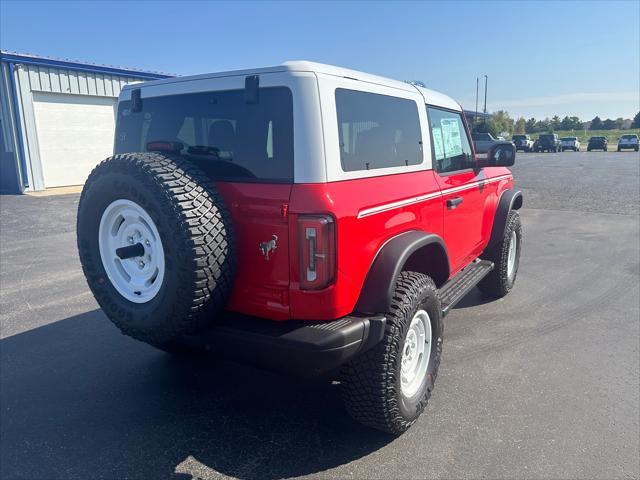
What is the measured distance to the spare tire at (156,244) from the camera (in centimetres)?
238

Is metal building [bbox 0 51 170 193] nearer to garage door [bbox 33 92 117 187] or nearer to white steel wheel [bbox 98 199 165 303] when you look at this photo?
garage door [bbox 33 92 117 187]

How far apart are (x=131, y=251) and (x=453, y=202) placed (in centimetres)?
239

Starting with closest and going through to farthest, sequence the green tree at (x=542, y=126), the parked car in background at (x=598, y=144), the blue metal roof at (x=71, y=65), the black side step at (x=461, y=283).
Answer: the black side step at (x=461, y=283) → the blue metal roof at (x=71, y=65) → the parked car in background at (x=598, y=144) → the green tree at (x=542, y=126)

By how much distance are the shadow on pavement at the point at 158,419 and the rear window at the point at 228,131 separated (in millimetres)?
1574

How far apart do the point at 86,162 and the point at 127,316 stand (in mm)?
15685

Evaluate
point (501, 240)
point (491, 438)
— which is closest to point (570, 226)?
point (501, 240)

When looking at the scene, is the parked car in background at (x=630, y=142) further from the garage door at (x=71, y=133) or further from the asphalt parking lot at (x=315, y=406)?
the asphalt parking lot at (x=315, y=406)

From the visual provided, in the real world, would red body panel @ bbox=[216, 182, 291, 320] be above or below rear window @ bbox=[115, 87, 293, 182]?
below

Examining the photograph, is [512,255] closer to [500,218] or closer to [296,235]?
[500,218]

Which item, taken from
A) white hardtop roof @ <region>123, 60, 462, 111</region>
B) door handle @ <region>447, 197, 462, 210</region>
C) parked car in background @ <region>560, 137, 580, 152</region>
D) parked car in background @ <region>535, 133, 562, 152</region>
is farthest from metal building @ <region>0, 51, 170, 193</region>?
parked car in background @ <region>560, 137, 580, 152</region>

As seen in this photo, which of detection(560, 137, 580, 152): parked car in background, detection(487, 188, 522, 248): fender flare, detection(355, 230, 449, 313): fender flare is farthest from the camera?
detection(560, 137, 580, 152): parked car in background

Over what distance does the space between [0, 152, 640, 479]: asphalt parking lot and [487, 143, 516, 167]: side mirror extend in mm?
1582

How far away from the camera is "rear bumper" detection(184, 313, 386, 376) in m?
2.40

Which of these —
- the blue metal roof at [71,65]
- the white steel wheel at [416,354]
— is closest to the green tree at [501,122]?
the blue metal roof at [71,65]
